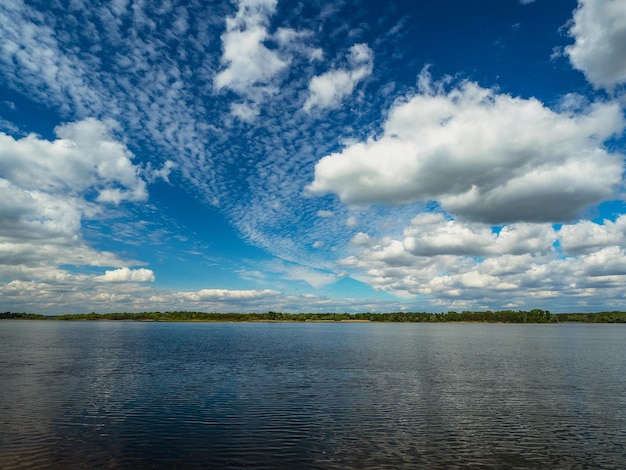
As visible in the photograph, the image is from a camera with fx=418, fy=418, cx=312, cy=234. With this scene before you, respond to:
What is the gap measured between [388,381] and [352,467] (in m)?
32.8

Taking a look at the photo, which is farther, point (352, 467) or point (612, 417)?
point (612, 417)

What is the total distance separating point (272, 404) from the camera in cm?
4212

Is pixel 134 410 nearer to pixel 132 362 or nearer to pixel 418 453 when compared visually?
pixel 418 453

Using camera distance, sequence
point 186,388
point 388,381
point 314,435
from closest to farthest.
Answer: point 314,435, point 186,388, point 388,381

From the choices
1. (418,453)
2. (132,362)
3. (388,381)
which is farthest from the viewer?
(132,362)

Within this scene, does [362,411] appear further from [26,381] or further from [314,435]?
[26,381]

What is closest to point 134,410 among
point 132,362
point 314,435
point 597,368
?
point 314,435

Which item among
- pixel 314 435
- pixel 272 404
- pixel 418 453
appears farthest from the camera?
pixel 272 404

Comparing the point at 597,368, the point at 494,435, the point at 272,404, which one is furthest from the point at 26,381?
the point at 597,368

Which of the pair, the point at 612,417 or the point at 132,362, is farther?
the point at 132,362

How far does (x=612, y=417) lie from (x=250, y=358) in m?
61.6

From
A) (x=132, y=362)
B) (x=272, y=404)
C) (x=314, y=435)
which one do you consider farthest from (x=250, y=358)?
(x=314, y=435)

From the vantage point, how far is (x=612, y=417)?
126 feet

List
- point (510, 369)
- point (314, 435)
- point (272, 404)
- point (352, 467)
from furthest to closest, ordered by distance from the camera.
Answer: point (510, 369), point (272, 404), point (314, 435), point (352, 467)
